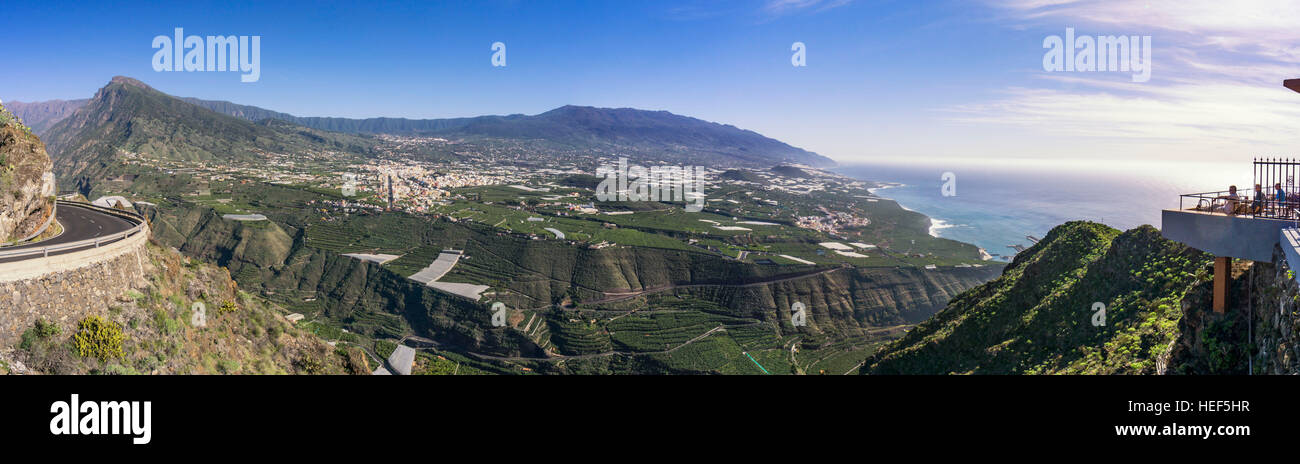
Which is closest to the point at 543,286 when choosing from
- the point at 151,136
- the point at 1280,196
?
the point at 1280,196

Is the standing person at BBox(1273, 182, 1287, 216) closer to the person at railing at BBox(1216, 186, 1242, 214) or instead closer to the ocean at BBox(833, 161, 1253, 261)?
the person at railing at BBox(1216, 186, 1242, 214)

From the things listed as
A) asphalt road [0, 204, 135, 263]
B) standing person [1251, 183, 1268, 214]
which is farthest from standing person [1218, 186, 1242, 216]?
asphalt road [0, 204, 135, 263]

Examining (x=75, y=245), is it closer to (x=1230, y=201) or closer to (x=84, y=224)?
(x=84, y=224)

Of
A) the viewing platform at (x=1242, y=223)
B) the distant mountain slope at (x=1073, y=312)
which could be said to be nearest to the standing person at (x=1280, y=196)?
the viewing platform at (x=1242, y=223)

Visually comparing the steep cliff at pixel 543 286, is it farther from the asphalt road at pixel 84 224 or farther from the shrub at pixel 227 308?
the shrub at pixel 227 308
